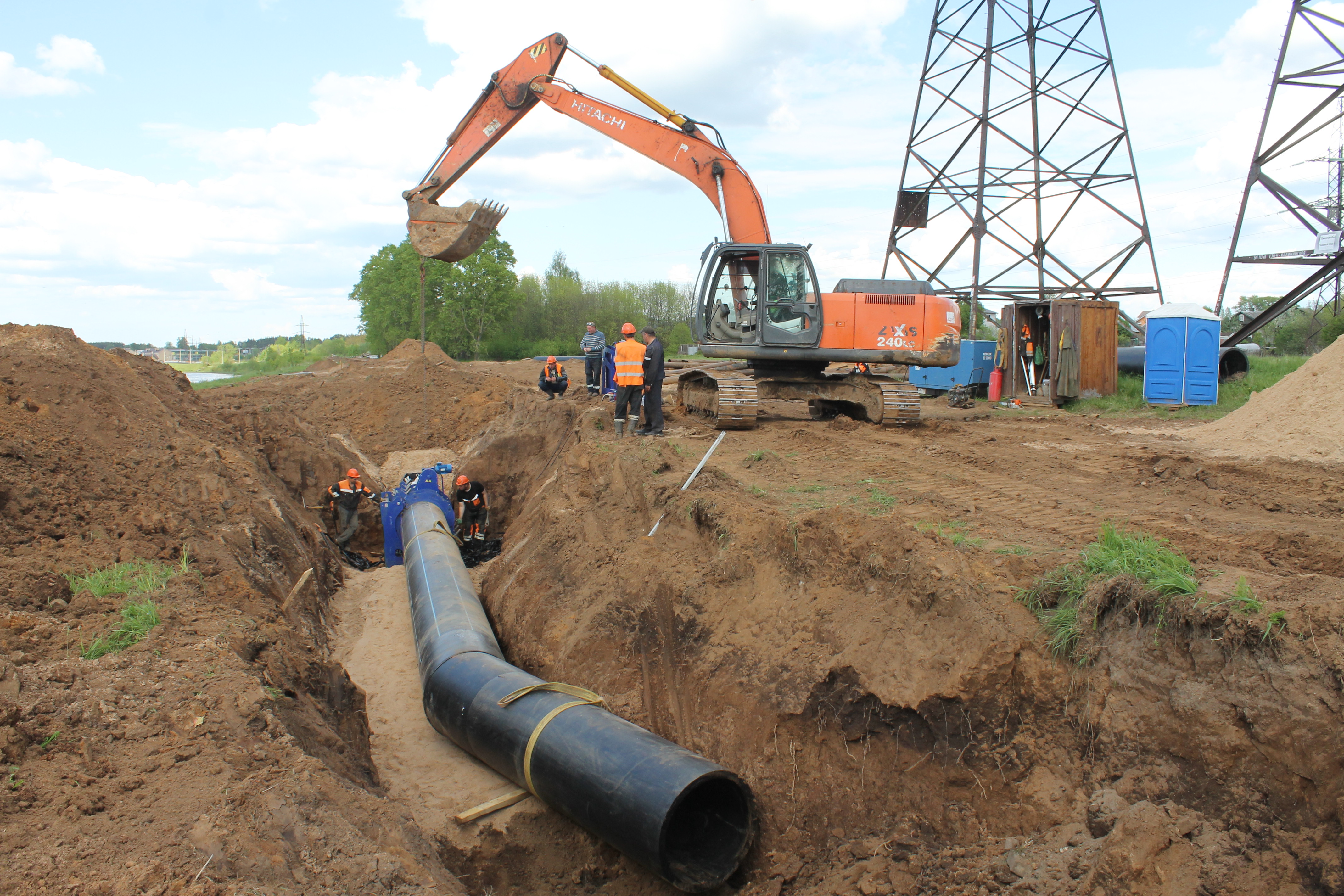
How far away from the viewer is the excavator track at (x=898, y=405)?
464 inches

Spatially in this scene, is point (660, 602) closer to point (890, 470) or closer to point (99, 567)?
point (890, 470)

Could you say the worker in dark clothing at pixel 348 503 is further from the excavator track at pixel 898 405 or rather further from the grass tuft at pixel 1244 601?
the grass tuft at pixel 1244 601

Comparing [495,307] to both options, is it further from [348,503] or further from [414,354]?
[348,503]

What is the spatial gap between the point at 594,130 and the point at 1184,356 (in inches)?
466

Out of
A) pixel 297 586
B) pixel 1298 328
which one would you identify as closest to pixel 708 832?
pixel 297 586

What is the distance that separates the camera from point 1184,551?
521 centimetres

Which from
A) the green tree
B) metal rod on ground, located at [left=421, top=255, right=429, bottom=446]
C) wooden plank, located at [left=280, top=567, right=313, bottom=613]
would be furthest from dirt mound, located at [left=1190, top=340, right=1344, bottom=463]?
the green tree

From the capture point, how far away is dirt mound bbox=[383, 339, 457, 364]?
2480 cm

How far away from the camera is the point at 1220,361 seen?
1752cm

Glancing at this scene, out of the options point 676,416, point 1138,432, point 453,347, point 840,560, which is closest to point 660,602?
point 840,560

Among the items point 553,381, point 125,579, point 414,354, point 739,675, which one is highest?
point 414,354

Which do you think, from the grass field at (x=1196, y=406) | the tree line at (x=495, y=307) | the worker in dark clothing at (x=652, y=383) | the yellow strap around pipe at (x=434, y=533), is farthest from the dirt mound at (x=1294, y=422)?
the tree line at (x=495, y=307)

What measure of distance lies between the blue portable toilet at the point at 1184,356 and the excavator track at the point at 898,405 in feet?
23.1

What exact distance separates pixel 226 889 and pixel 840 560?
4028 mm
